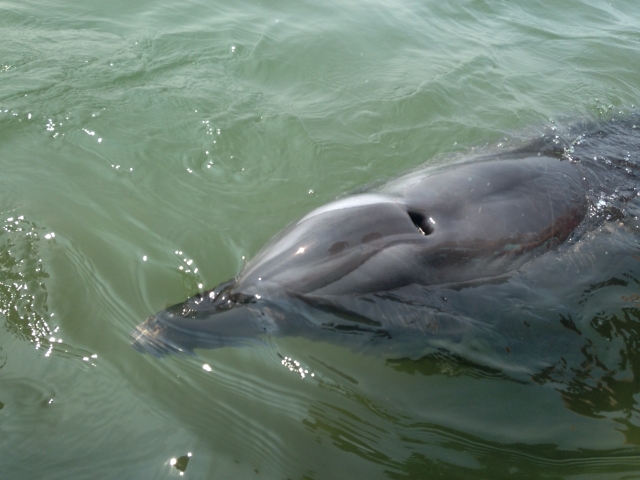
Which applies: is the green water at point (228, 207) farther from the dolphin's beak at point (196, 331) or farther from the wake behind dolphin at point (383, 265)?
the wake behind dolphin at point (383, 265)

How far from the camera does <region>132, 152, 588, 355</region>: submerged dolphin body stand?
4.19 meters

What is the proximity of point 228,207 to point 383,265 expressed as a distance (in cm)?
245

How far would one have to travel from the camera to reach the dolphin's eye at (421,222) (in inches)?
179

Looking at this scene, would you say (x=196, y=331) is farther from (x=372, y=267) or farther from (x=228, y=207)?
(x=228, y=207)

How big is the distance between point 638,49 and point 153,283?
447 inches

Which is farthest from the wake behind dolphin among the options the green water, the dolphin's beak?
the green water

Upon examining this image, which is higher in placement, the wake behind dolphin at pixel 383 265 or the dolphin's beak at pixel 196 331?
the wake behind dolphin at pixel 383 265

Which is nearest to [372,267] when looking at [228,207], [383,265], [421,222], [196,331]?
[383,265]

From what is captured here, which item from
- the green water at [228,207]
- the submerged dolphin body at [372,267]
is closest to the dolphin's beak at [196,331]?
the submerged dolphin body at [372,267]

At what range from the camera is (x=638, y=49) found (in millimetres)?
12016

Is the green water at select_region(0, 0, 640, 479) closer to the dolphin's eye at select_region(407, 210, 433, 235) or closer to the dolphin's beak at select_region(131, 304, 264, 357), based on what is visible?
the dolphin's beak at select_region(131, 304, 264, 357)

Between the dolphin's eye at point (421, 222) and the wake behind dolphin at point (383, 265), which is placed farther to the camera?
the dolphin's eye at point (421, 222)

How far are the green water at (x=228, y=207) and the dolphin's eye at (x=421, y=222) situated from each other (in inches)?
45.2

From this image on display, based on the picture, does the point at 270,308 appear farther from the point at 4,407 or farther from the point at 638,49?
the point at 638,49
